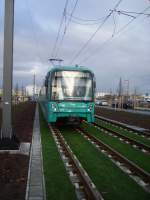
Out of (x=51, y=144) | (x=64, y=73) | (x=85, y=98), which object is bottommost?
(x=51, y=144)

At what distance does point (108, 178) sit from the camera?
8000mm

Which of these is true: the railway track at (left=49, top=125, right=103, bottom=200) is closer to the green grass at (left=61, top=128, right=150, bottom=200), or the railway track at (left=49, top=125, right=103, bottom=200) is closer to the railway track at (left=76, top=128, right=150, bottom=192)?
the green grass at (left=61, top=128, right=150, bottom=200)

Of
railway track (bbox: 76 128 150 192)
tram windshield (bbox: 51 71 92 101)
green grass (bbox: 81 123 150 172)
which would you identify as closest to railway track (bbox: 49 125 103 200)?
railway track (bbox: 76 128 150 192)

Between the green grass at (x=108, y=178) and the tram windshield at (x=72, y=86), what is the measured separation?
6.40 meters

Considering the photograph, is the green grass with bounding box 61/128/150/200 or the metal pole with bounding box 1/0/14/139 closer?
the green grass with bounding box 61/128/150/200

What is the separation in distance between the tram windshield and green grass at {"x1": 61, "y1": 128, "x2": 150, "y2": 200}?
6404 mm

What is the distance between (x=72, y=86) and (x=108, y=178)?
34.6ft

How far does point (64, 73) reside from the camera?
18250mm

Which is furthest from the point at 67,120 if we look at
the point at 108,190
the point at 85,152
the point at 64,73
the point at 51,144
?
the point at 108,190

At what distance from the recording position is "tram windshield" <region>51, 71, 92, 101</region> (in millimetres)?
17984

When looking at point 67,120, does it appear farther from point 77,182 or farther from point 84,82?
point 77,182

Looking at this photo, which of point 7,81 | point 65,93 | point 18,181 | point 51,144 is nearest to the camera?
point 18,181

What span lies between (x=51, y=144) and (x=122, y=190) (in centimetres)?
682

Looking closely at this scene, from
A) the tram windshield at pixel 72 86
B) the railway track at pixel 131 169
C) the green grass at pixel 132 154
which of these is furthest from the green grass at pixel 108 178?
the tram windshield at pixel 72 86
